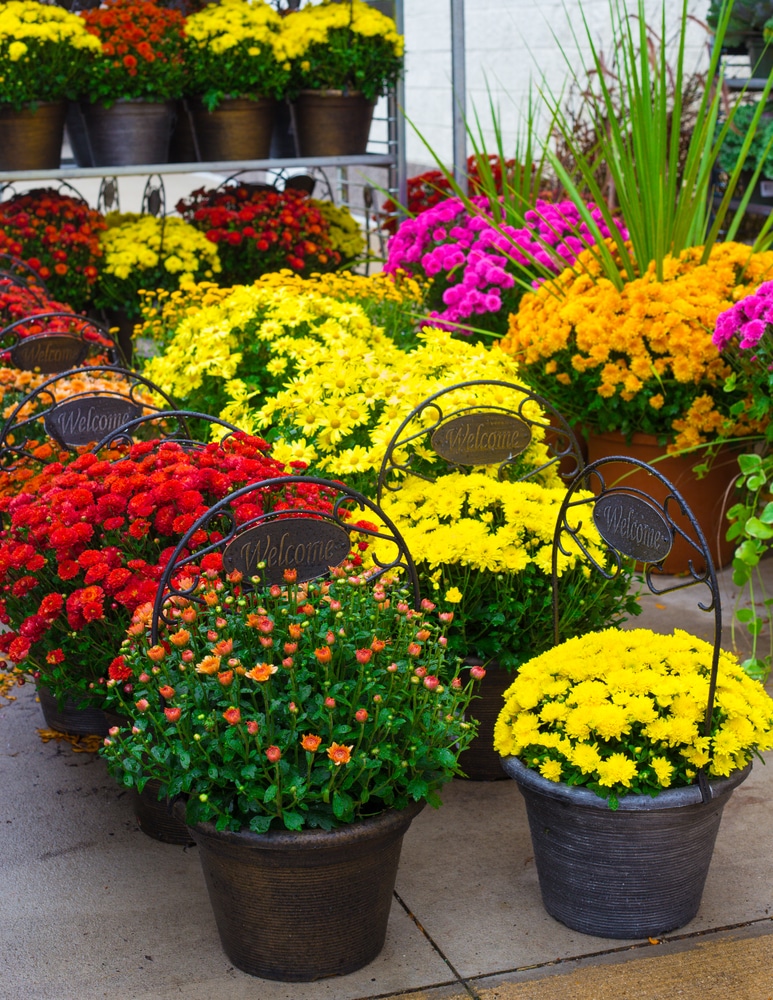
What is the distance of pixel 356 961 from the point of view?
2.05 m

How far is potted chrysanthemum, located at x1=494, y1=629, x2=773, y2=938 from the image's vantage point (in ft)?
6.57

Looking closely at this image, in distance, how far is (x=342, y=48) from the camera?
17.8ft

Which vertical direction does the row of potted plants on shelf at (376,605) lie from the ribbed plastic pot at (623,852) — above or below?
above

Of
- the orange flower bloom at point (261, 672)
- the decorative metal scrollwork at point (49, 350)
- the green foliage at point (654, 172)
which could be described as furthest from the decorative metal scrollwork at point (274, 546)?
the green foliage at point (654, 172)

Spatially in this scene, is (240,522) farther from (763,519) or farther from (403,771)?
(763,519)

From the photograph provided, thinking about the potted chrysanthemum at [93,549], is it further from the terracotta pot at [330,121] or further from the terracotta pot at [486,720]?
the terracotta pot at [330,121]

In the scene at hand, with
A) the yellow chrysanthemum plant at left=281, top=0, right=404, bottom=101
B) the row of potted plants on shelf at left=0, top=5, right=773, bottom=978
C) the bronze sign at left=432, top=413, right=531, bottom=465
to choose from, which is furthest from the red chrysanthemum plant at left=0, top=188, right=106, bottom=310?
the bronze sign at left=432, top=413, right=531, bottom=465

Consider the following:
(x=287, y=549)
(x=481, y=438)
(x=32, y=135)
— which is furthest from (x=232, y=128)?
(x=287, y=549)

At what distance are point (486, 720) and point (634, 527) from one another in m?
0.73

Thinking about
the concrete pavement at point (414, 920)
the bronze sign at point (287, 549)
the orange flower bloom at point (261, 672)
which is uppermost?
the bronze sign at point (287, 549)

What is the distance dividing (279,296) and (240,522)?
1.63 meters

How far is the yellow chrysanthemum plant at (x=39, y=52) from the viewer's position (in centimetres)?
489

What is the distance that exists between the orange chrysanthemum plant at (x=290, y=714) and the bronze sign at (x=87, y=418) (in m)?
0.98

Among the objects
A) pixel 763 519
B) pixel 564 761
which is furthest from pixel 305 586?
pixel 763 519
